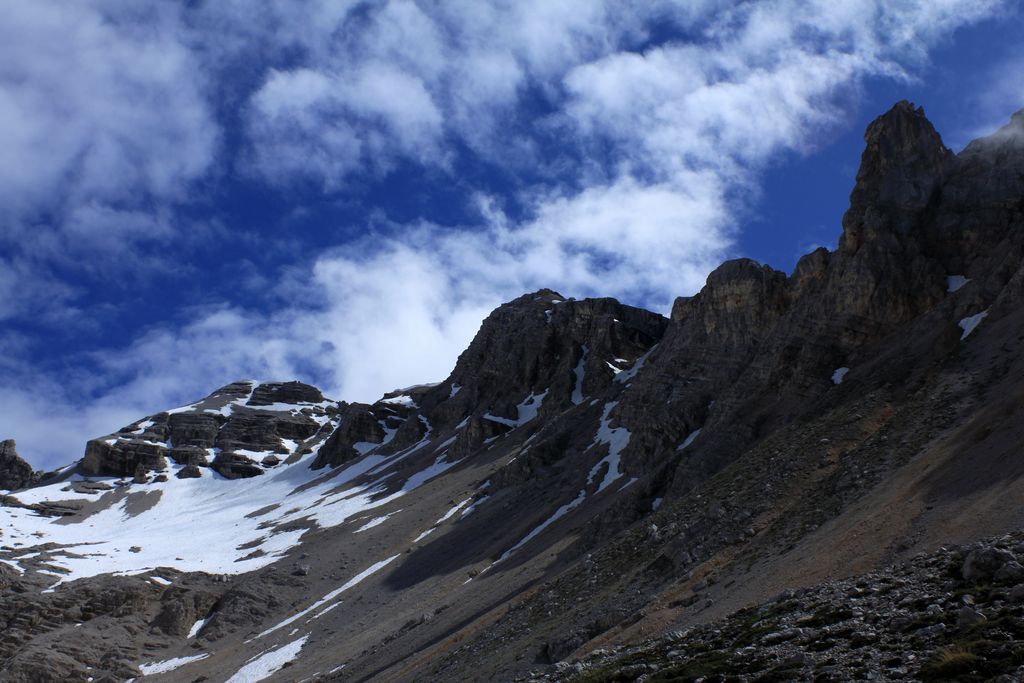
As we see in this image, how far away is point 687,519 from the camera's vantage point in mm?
49656

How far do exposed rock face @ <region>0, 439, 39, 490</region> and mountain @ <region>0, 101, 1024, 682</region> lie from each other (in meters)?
55.4

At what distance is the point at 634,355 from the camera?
129500 millimetres

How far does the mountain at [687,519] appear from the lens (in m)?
28.7

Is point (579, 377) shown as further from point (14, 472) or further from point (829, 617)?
point (14, 472)

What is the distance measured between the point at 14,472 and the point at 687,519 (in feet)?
636

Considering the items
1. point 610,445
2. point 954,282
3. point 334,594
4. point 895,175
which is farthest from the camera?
point 610,445

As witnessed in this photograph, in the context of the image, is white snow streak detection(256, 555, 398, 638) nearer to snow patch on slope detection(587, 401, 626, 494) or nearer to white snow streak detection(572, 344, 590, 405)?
snow patch on slope detection(587, 401, 626, 494)

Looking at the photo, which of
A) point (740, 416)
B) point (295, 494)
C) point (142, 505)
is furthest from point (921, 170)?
point (142, 505)

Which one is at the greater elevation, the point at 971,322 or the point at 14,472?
the point at 14,472

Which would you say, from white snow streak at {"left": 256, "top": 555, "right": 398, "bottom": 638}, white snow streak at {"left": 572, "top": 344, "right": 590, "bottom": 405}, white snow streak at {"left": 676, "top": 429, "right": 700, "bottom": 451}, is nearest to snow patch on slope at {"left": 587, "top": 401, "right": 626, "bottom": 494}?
white snow streak at {"left": 676, "top": 429, "right": 700, "bottom": 451}

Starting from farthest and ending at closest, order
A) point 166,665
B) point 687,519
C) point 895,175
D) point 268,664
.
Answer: point 166,665, point 895,175, point 268,664, point 687,519

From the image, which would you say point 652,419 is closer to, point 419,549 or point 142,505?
point 419,549

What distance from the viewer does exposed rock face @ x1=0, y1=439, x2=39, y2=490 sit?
19150cm

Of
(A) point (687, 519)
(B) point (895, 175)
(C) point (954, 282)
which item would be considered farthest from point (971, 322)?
(A) point (687, 519)
